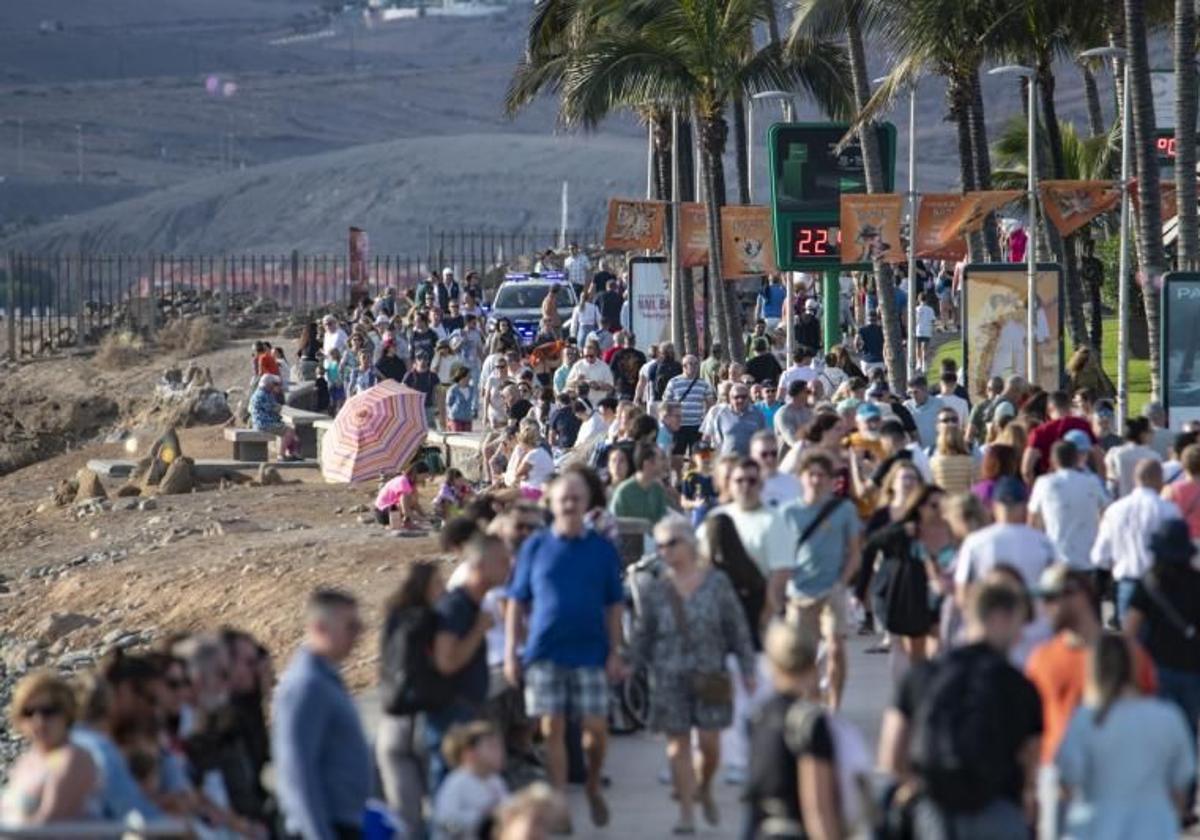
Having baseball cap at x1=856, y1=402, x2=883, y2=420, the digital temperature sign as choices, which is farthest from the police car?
baseball cap at x1=856, y1=402, x2=883, y2=420

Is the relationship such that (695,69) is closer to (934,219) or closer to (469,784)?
(934,219)

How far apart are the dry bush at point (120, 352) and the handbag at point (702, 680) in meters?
47.2

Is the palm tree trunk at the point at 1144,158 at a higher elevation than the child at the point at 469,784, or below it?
higher

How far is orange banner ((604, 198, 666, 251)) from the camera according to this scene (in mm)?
42250

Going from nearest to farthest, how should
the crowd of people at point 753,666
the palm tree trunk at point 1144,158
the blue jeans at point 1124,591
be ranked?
1. the crowd of people at point 753,666
2. the blue jeans at point 1124,591
3. the palm tree trunk at point 1144,158

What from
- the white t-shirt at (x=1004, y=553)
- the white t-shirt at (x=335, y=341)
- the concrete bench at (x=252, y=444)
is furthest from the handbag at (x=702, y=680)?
the white t-shirt at (x=335, y=341)

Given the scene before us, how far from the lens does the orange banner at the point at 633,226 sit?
42250mm

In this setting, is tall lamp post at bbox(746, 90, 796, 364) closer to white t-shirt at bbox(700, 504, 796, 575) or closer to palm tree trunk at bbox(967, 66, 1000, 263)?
palm tree trunk at bbox(967, 66, 1000, 263)

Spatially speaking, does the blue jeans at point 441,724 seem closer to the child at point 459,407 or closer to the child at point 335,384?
the child at point 459,407

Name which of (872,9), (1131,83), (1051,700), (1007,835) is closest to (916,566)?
(1051,700)

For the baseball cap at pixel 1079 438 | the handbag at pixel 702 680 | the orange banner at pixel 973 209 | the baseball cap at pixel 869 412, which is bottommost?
the handbag at pixel 702 680

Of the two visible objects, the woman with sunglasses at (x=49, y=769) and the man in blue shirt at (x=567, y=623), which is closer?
the woman with sunglasses at (x=49, y=769)

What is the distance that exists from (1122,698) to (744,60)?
3405 cm

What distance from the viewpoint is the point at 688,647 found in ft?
43.1
